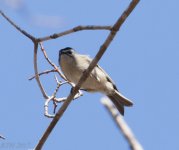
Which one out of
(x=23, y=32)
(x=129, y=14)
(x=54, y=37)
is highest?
(x=23, y=32)

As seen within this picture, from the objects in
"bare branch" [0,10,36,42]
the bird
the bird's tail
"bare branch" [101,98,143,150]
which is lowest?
"bare branch" [101,98,143,150]

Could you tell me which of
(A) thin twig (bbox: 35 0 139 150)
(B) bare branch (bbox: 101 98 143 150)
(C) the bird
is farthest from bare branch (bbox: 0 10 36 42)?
(C) the bird

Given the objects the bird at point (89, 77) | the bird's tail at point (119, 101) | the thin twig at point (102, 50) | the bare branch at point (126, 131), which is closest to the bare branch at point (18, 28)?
the thin twig at point (102, 50)

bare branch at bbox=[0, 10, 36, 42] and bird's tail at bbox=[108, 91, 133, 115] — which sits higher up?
bird's tail at bbox=[108, 91, 133, 115]

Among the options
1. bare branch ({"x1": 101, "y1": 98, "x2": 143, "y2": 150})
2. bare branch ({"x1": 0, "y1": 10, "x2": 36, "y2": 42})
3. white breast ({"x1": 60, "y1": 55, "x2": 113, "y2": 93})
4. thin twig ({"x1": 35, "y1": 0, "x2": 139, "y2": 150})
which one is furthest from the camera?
white breast ({"x1": 60, "y1": 55, "x2": 113, "y2": 93})

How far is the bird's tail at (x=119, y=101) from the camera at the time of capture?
6.31 m

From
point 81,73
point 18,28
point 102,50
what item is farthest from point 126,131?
point 81,73

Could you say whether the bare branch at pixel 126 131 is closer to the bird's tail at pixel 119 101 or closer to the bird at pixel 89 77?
the bird at pixel 89 77

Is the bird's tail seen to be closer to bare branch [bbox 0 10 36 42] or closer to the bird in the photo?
the bird

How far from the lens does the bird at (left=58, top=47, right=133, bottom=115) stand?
5944mm

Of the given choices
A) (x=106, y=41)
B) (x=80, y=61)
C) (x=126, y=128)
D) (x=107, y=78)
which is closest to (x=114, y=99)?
(x=107, y=78)

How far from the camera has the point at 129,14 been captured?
300 cm

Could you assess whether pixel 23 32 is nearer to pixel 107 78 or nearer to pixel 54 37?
pixel 54 37

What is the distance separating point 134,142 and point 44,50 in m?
3.01
